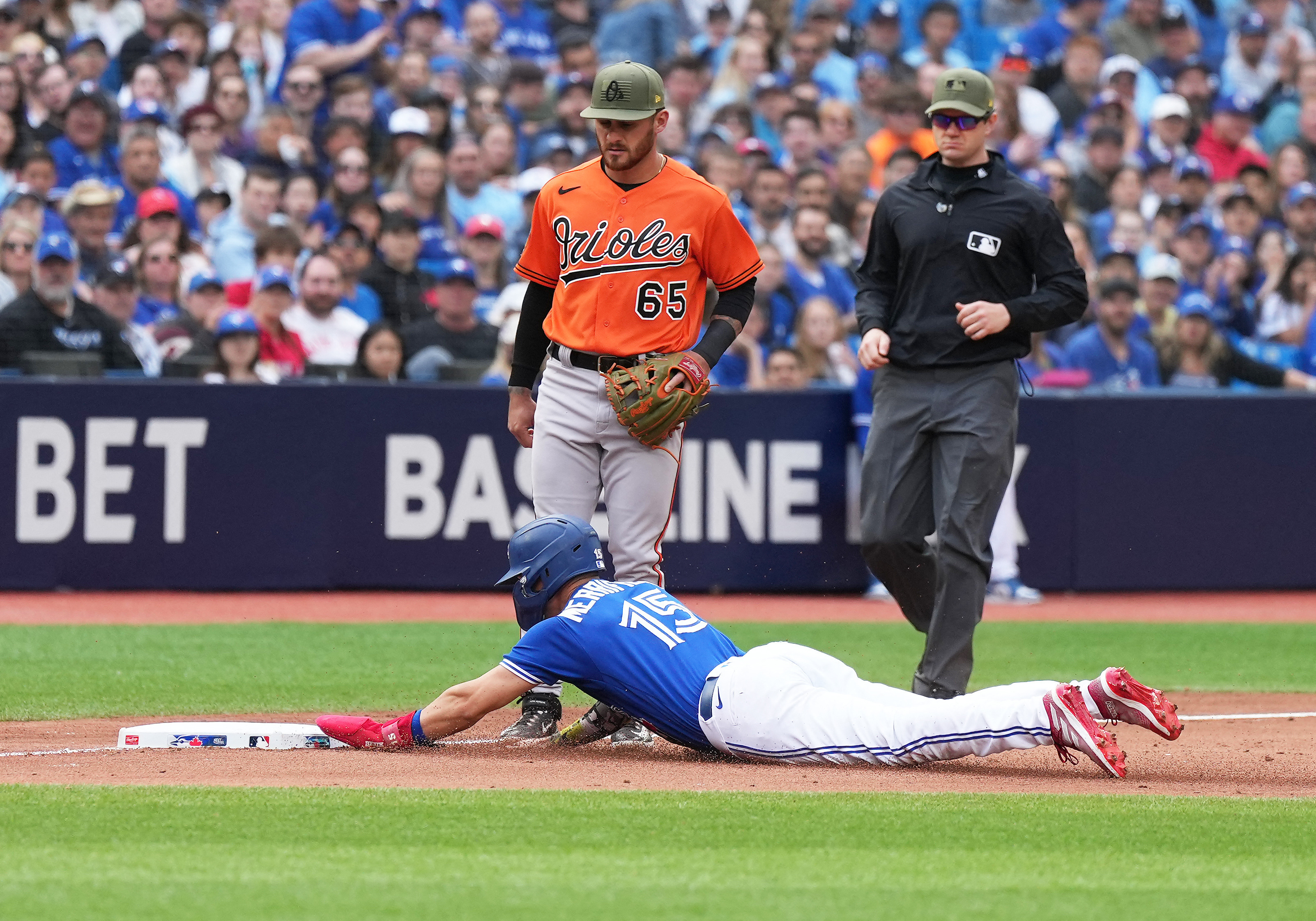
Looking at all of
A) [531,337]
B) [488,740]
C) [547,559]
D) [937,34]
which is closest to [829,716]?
[547,559]

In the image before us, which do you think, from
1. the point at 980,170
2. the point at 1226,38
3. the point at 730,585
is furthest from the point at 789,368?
the point at 1226,38

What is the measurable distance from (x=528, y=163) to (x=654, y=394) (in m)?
9.36

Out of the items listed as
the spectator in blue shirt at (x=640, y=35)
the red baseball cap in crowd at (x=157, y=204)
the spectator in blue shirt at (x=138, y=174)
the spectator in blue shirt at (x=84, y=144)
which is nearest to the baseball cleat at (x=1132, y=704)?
the red baseball cap in crowd at (x=157, y=204)

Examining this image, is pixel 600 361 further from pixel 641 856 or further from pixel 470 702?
pixel 641 856

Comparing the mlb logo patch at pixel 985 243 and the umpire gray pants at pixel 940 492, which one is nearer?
the umpire gray pants at pixel 940 492

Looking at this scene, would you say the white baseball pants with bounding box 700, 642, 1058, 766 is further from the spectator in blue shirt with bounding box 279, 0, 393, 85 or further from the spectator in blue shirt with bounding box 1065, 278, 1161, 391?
the spectator in blue shirt with bounding box 279, 0, 393, 85

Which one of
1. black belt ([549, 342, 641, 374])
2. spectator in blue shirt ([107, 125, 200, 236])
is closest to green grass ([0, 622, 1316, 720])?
black belt ([549, 342, 641, 374])

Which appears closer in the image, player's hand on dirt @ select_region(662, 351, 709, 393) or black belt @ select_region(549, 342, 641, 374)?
player's hand on dirt @ select_region(662, 351, 709, 393)

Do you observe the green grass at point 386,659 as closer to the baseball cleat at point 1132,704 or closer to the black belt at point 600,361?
the black belt at point 600,361

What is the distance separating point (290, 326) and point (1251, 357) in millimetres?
6917

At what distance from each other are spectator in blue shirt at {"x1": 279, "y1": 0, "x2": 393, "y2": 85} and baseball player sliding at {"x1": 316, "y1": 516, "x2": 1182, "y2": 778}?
9.86 m

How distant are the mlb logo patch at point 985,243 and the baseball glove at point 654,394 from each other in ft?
4.24

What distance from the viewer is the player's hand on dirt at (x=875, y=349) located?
7.11 metres

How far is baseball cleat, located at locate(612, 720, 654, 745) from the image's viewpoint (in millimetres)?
6578
